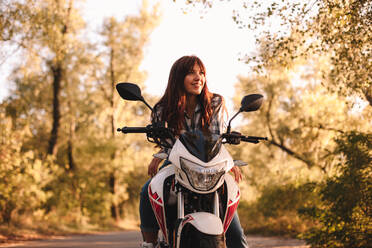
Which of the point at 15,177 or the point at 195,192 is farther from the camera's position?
the point at 15,177

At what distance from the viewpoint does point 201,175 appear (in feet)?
9.41

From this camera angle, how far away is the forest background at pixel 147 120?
25.1ft

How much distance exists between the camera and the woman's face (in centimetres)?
378

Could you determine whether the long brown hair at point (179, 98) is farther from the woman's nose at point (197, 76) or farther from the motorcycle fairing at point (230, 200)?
the motorcycle fairing at point (230, 200)

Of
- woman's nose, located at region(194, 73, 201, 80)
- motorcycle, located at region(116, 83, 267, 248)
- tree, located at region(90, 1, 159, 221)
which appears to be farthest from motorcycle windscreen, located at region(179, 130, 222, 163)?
tree, located at region(90, 1, 159, 221)

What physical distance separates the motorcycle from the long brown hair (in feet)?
1.05

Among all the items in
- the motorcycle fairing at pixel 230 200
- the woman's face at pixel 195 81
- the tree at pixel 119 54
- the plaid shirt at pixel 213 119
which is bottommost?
the motorcycle fairing at pixel 230 200

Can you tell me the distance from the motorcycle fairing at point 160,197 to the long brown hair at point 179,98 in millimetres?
486

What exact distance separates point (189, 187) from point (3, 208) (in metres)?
13.3

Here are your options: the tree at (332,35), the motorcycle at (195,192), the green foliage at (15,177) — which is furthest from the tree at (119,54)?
the motorcycle at (195,192)

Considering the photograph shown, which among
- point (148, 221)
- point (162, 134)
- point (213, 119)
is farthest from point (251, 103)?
point (148, 221)

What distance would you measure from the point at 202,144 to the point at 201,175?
0.73ft

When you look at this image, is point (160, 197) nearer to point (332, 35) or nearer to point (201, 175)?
point (201, 175)

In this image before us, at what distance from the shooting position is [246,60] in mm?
9125
